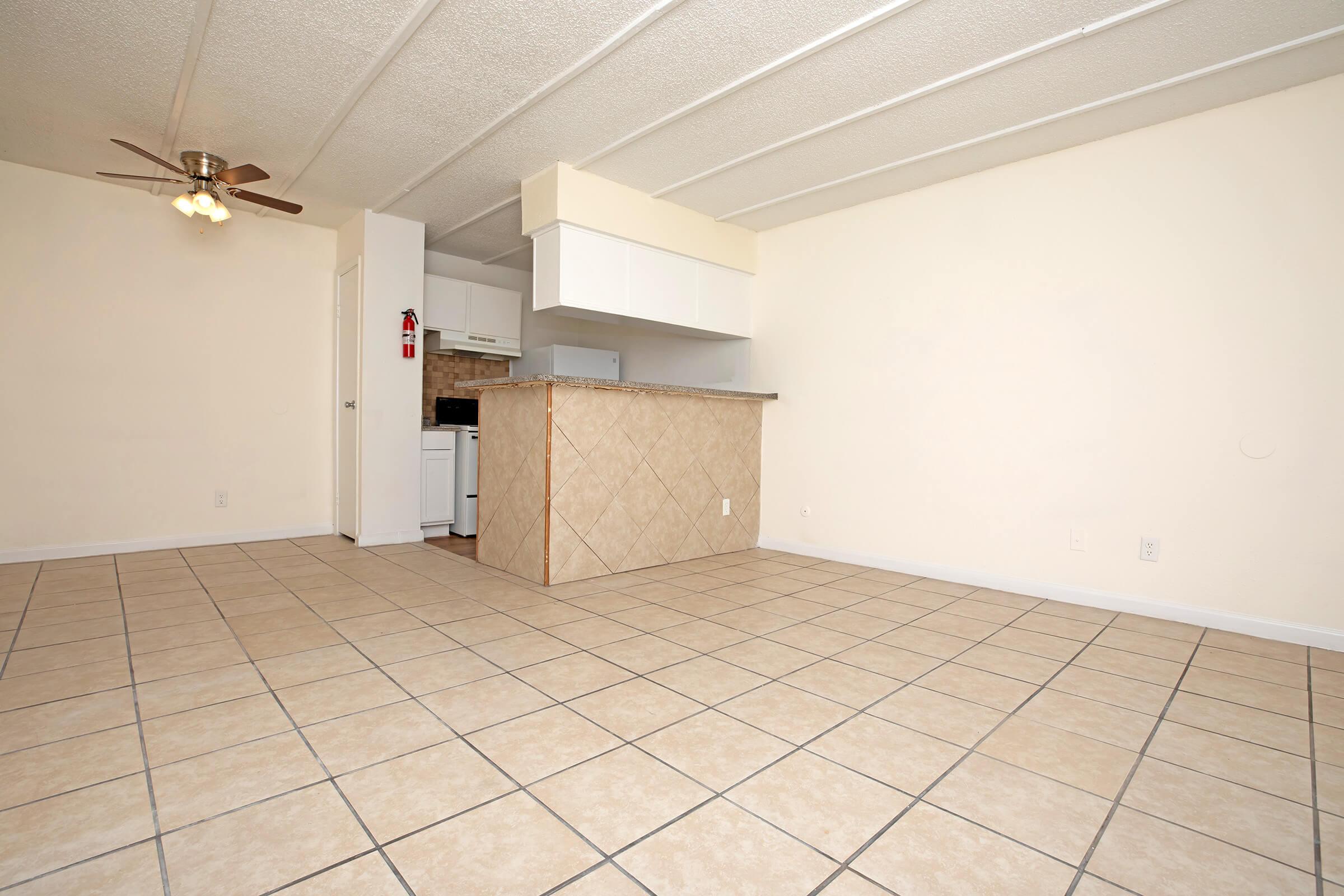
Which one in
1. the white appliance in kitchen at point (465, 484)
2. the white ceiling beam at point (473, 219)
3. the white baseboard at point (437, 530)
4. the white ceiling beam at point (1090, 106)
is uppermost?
the white ceiling beam at point (1090, 106)

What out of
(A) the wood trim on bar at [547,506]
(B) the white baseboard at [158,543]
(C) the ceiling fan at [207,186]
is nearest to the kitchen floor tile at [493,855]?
(A) the wood trim on bar at [547,506]

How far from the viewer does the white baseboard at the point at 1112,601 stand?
2.67 meters

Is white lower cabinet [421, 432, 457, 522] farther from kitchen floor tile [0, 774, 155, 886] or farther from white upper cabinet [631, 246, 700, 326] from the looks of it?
kitchen floor tile [0, 774, 155, 886]

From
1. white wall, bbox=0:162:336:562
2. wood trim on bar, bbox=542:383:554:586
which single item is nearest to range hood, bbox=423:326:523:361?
white wall, bbox=0:162:336:562

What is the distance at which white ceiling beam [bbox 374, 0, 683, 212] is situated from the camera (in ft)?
7.68

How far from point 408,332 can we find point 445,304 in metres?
0.86

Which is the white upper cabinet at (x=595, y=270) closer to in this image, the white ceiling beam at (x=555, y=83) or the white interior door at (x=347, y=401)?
the white ceiling beam at (x=555, y=83)

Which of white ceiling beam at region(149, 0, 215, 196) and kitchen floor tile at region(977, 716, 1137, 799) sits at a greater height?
white ceiling beam at region(149, 0, 215, 196)

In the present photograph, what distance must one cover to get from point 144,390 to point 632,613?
12.4 feet

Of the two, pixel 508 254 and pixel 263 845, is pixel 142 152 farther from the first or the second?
pixel 263 845

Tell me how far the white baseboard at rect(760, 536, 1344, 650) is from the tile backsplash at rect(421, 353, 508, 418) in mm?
3638

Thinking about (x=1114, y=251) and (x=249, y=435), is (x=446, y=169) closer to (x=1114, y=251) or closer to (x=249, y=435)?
(x=249, y=435)

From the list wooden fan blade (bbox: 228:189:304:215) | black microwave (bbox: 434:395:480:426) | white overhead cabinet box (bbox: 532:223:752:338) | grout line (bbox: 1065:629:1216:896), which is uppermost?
wooden fan blade (bbox: 228:189:304:215)

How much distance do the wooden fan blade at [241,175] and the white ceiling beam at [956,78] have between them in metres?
2.34
